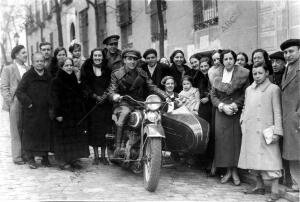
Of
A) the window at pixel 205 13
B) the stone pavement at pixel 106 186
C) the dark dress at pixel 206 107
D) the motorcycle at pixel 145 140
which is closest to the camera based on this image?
the stone pavement at pixel 106 186

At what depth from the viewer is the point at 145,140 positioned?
5.38 metres

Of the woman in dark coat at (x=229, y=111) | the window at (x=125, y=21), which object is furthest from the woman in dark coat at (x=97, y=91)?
the window at (x=125, y=21)

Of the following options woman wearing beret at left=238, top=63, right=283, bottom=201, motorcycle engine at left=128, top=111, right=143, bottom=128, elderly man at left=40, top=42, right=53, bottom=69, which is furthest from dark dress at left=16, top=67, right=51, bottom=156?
woman wearing beret at left=238, top=63, right=283, bottom=201

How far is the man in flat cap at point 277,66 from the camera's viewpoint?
545 cm

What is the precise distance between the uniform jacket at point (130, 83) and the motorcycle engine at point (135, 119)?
0.51m

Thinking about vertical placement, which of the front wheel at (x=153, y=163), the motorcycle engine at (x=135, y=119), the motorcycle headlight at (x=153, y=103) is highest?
the motorcycle headlight at (x=153, y=103)

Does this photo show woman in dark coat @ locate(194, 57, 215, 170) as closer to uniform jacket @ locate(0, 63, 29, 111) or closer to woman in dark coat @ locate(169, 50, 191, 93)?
woman in dark coat @ locate(169, 50, 191, 93)

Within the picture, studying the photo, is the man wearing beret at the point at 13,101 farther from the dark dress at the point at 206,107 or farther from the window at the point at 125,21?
the window at the point at 125,21

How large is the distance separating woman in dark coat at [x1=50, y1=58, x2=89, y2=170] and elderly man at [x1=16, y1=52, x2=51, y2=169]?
0.83 feet

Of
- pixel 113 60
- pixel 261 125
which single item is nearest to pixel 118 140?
pixel 113 60

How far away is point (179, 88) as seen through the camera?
7246mm

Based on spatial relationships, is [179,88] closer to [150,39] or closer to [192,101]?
[192,101]

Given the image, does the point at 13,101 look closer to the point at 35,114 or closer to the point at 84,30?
the point at 35,114

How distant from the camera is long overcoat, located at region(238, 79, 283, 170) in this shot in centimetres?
496
